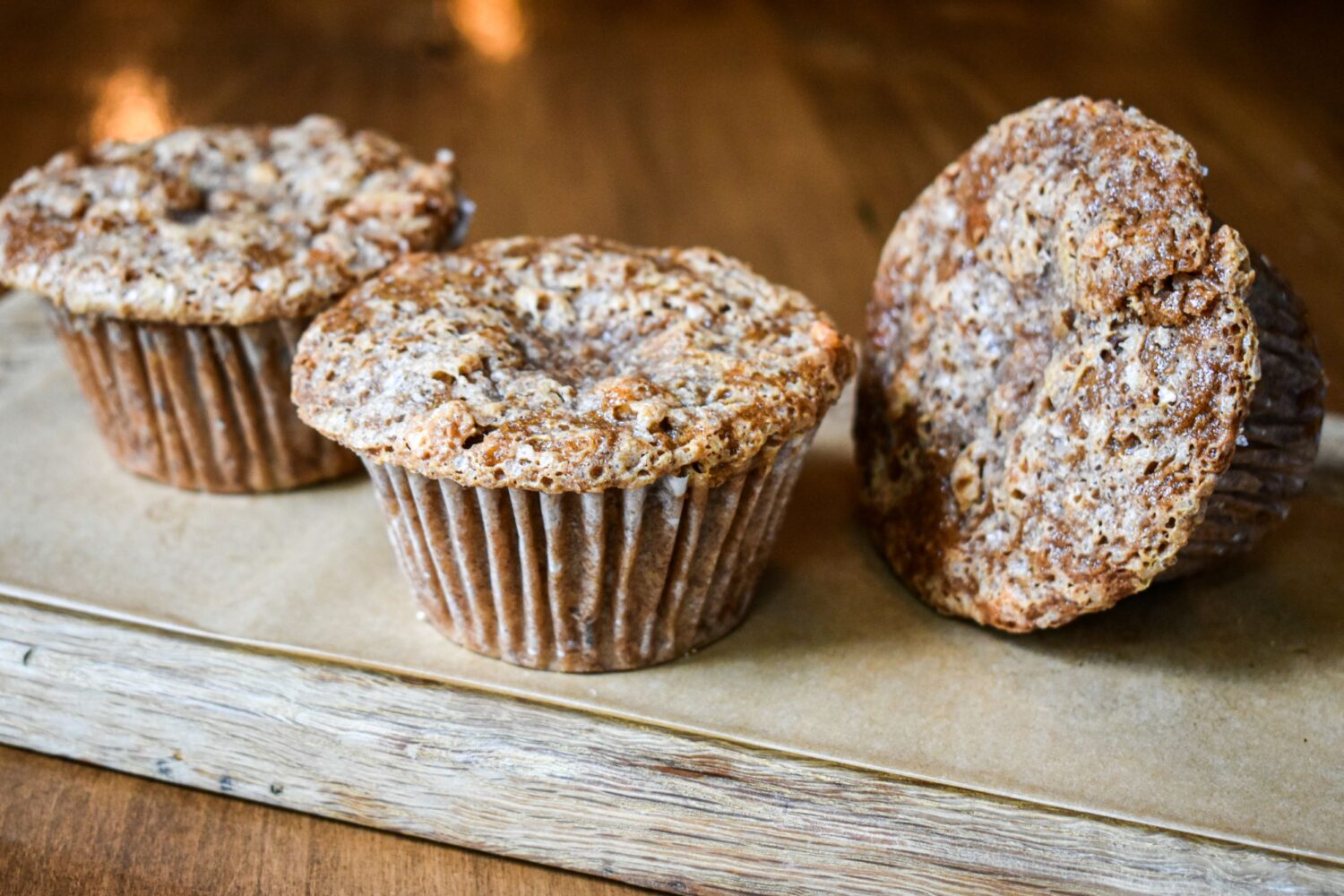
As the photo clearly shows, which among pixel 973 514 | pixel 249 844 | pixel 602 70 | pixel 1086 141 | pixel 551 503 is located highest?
pixel 1086 141

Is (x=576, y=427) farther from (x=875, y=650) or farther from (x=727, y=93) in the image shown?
(x=727, y=93)

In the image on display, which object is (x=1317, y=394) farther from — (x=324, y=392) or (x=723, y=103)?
(x=723, y=103)

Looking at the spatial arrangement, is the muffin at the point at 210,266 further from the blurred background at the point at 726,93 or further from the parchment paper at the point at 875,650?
the blurred background at the point at 726,93

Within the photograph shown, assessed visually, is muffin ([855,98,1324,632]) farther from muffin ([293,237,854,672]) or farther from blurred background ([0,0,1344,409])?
blurred background ([0,0,1344,409])

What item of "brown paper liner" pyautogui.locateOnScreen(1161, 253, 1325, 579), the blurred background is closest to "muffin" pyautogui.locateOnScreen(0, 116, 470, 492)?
the blurred background

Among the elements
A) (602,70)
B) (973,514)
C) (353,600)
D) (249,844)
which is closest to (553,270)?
(353,600)

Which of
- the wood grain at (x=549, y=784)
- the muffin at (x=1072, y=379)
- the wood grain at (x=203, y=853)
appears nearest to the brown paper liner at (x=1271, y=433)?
the muffin at (x=1072, y=379)

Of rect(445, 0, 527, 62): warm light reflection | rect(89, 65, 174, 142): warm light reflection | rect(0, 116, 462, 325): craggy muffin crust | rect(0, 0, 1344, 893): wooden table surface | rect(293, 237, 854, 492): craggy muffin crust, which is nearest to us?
rect(293, 237, 854, 492): craggy muffin crust

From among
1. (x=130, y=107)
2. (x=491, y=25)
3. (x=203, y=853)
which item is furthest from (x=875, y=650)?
(x=491, y=25)
